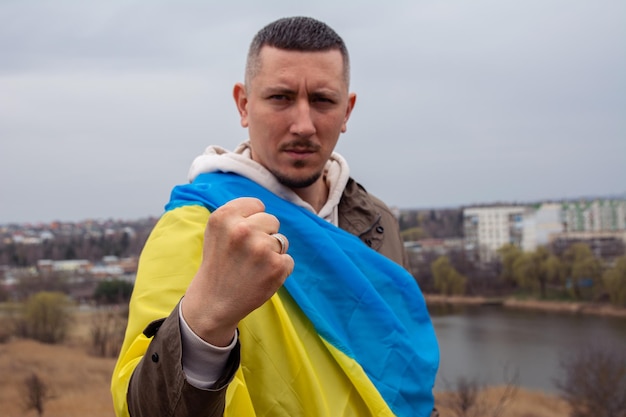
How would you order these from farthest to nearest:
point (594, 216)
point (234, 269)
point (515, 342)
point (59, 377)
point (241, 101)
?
1. point (594, 216)
2. point (515, 342)
3. point (59, 377)
4. point (241, 101)
5. point (234, 269)

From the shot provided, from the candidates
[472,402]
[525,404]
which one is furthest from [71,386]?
[525,404]

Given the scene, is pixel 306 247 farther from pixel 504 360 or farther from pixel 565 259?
pixel 565 259

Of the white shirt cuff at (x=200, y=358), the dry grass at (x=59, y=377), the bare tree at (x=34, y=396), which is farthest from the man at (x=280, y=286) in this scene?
the bare tree at (x=34, y=396)

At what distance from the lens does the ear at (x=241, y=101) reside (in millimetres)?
1471

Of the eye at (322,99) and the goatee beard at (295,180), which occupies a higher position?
the eye at (322,99)

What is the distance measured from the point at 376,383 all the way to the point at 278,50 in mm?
699

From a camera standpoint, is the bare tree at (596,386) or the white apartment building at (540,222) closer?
the bare tree at (596,386)

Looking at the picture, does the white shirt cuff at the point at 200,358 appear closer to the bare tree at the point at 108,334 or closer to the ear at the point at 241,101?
the ear at the point at 241,101

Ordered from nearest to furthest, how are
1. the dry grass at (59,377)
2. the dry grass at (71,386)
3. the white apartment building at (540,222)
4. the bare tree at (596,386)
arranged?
the bare tree at (596,386) < the dry grass at (71,386) < the dry grass at (59,377) < the white apartment building at (540,222)

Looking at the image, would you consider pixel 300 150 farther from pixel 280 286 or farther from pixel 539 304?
pixel 539 304

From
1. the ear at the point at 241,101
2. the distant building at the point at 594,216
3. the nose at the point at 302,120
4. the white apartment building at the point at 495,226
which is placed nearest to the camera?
Answer: the nose at the point at 302,120

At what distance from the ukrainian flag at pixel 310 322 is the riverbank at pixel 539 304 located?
89.3 feet

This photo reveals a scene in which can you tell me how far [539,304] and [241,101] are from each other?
30.2m

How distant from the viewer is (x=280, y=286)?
0.99m
